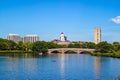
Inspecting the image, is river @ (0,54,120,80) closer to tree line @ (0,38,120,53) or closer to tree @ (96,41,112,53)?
tree @ (96,41,112,53)

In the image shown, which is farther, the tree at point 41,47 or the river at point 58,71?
the tree at point 41,47

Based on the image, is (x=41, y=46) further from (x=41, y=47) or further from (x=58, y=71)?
(x=58, y=71)

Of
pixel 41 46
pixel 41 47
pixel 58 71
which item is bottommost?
pixel 58 71

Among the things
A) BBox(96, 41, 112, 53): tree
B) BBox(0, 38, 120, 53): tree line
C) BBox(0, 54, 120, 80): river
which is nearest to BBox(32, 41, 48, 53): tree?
BBox(0, 38, 120, 53): tree line

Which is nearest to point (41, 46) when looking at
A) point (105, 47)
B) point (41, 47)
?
point (41, 47)

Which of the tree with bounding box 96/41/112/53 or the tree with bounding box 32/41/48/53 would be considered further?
the tree with bounding box 32/41/48/53

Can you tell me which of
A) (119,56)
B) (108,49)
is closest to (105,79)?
(119,56)

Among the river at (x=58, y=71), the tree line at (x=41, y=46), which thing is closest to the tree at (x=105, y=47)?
the tree line at (x=41, y=46)

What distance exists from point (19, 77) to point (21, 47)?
111819 mm

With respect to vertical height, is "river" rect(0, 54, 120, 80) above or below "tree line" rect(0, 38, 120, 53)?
below

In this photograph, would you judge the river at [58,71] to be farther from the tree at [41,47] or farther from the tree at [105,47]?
the tree at [41,47]

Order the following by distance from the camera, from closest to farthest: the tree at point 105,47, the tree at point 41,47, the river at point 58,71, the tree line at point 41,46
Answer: the river at point 58,71 → the tree at point 105,47 → the tree line at point 41,46 → the tree at point 41,47

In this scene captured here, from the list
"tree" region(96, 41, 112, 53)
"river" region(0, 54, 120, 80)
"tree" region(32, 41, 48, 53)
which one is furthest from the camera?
"tree" region(32, 41, 48, 53)

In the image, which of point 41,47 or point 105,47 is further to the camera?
point 41,47
